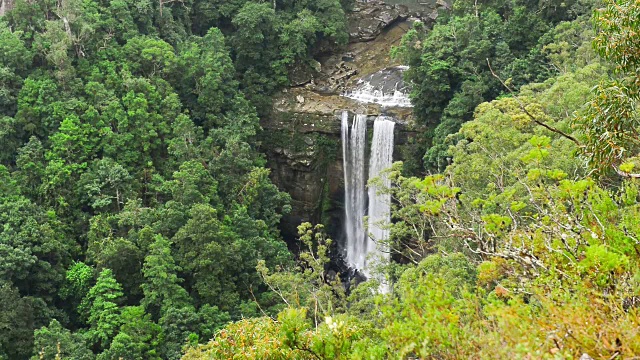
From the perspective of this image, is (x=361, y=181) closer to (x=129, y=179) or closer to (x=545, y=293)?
(x=129, y=179)

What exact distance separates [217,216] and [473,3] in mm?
11550

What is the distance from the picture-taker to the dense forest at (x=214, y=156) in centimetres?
1016

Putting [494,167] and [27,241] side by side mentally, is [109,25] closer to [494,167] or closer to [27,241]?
[27,241]

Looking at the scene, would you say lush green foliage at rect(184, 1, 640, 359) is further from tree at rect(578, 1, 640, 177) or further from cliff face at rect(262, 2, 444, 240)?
cliff face at rect(262, 2, 444, 240)

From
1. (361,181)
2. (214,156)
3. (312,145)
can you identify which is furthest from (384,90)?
(214,156)

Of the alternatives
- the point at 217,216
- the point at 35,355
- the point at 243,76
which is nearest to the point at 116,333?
the point at 35,355

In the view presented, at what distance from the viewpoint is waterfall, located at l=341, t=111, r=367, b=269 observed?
19625mm

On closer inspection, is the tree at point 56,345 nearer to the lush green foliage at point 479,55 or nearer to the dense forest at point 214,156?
the dense forest at point 214,156

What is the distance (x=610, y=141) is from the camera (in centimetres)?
562

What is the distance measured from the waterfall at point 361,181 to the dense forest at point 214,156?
103 centimetres

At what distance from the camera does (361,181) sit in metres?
20.0

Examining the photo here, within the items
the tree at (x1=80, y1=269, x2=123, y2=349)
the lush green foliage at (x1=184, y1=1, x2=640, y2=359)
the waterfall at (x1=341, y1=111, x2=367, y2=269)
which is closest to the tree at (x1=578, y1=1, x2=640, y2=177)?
the lush green foliage at (x1=184, y1=1, x2=640, y2=359)

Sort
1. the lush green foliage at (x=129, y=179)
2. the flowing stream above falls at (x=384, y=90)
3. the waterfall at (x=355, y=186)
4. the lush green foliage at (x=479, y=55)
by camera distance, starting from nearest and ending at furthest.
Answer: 1. the lush green foliage at (x=129, y=179)
2. the lush green foliage at (x=479, y=55)
3. the waterfall at (x=355, y=186)
4. the flowing stream above falls at (x=384, y=90)

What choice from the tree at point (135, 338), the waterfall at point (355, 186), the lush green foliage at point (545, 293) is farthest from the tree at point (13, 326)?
the waterfall at point (355, 186)
